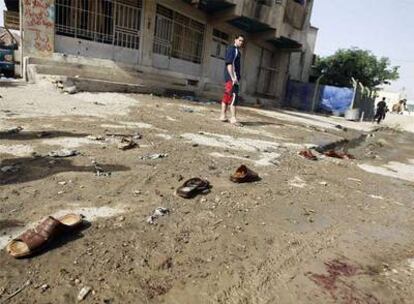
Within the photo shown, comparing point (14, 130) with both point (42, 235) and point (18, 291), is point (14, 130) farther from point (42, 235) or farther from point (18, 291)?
point (18, 291)

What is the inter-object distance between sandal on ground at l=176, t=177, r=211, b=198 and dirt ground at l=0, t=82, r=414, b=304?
0.06 meters

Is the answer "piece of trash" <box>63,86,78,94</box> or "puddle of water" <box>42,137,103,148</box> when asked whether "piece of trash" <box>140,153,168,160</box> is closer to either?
"puddle of water" <box>42,137,103,148</box>

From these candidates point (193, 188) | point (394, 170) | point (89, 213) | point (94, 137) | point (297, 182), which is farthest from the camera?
point (394, 170)

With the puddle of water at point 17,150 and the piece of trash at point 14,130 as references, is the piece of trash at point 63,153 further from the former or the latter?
the piece of trash at point 14,130

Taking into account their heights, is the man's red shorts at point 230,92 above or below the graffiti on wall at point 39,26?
below

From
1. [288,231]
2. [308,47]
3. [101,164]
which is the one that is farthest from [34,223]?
[308,47]

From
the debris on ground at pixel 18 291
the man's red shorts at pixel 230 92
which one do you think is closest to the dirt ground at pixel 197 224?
the debris on ground at pixel 18 291

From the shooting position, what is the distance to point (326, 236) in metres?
2.68

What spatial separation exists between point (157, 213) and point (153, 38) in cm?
1081

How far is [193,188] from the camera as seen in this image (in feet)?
10.0

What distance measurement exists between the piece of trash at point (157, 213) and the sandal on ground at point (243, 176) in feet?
3.38

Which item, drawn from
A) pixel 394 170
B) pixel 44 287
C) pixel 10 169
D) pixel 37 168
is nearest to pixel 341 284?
pixel 44 287

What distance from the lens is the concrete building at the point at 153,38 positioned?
32.1ft

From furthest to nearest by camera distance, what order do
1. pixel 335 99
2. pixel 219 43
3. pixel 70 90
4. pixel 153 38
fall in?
pixel 335 99, pixel 219 43, pixel 153 38, pixel 70 90
